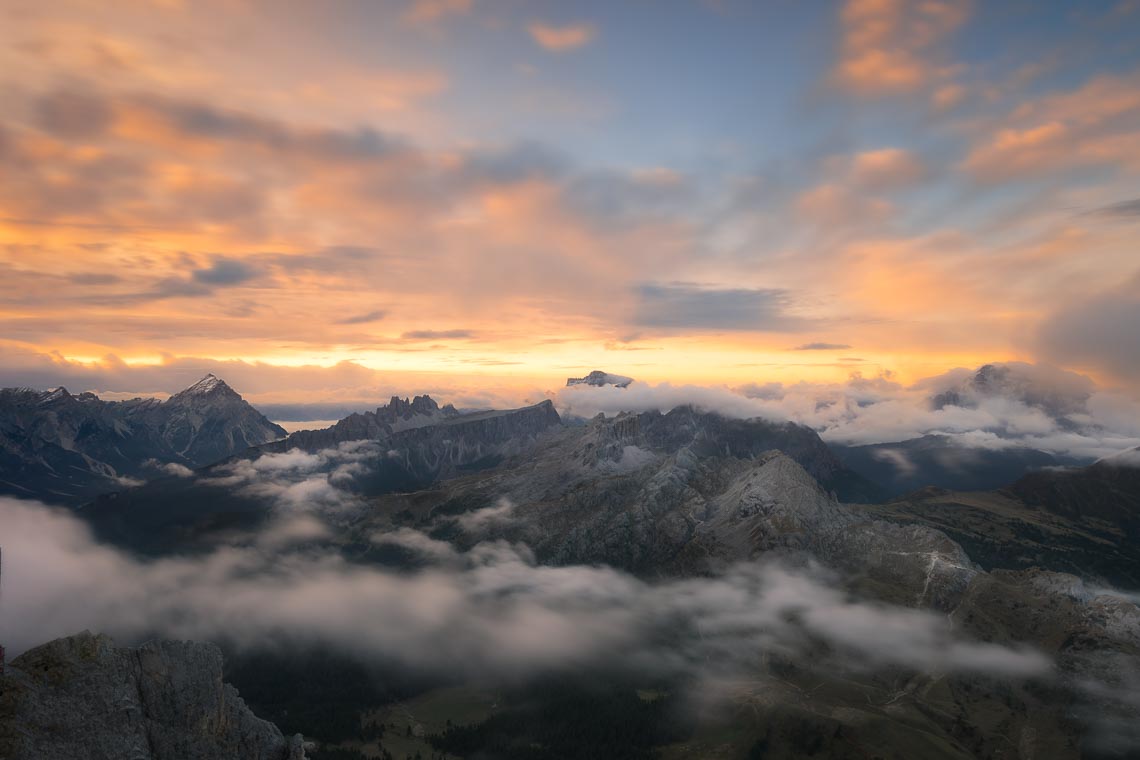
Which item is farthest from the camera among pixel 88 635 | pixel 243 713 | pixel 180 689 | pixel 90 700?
pixel 243 713

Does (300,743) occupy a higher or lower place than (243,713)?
lower

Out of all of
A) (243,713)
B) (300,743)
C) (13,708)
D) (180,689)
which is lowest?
(300,743)

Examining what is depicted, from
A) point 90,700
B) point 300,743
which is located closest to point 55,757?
point 90,700

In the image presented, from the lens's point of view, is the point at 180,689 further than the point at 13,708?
Yes

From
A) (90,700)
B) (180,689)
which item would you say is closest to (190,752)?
(180,689)

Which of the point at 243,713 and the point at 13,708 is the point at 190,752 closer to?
the point at 243,713

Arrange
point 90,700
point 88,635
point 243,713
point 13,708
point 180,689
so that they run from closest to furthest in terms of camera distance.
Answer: point 13,708, point 90,700, point 88,635, point 180,689, point 243,713

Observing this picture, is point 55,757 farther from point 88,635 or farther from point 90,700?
point 88,635
